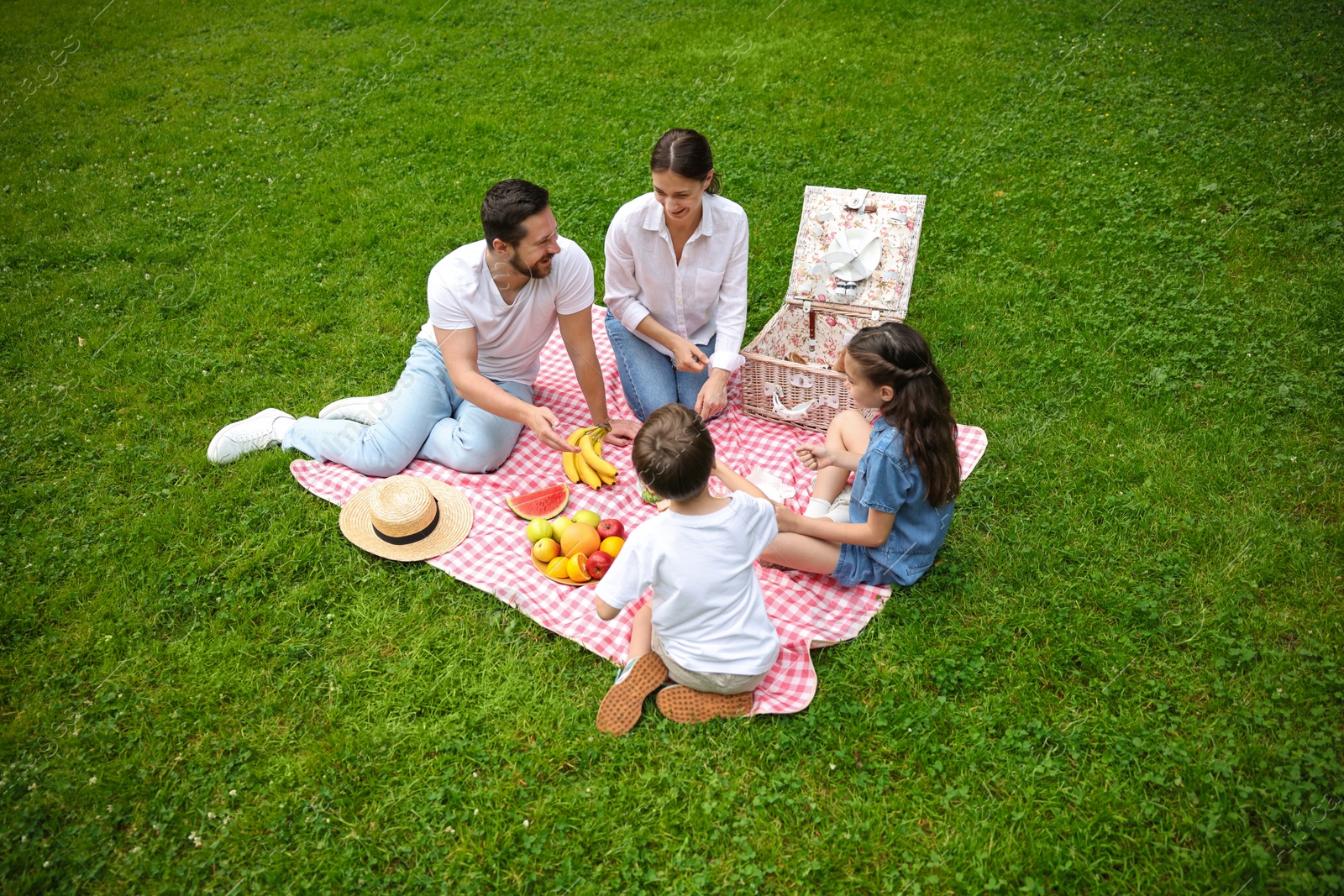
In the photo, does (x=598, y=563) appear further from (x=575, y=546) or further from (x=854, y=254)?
(x=854, y=254)

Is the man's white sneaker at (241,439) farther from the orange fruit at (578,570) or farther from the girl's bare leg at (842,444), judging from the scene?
the girl's bare leg at (842,444)

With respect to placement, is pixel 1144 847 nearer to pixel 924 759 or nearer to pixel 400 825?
pixel 924 759

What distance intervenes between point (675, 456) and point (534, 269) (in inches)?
76.3

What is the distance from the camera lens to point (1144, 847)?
295 centimetres

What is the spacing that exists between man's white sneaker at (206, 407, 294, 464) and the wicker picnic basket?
2915 millimetres

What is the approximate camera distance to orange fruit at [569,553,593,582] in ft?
13.4

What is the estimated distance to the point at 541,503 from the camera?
4.59 metres

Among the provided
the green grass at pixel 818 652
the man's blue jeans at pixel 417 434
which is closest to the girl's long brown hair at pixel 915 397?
the green grass at pixel 818 652

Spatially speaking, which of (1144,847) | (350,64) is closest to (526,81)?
(350,64)

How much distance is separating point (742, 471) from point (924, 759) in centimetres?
198

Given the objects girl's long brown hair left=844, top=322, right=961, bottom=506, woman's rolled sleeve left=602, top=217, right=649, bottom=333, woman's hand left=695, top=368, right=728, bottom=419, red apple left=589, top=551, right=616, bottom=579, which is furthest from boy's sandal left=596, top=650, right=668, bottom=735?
woman's rolled sleeve left=602, top=217, right=649, bottom=333

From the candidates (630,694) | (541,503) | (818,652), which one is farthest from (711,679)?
(541,503)

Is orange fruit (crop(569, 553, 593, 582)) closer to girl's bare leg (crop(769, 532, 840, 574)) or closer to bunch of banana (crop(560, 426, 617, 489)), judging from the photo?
bunch of banana (crop(560, 426, 617, 489))

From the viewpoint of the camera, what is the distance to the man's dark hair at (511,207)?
4.13 metres
